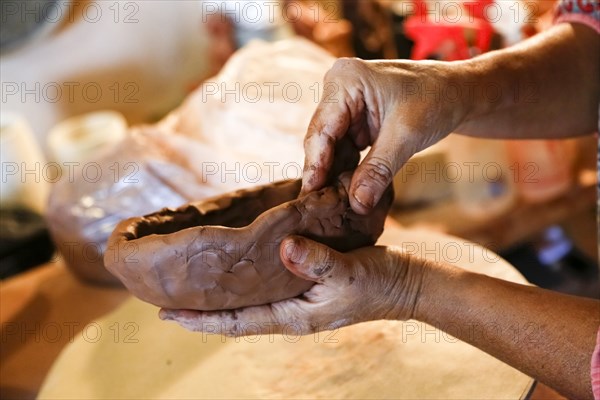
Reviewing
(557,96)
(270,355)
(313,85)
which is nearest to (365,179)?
(270,355)

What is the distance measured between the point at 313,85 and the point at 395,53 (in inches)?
25.1

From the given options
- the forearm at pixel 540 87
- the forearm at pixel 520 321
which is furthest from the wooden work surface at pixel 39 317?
the forearm at pixel 540 87

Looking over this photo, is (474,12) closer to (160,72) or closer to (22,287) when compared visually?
(160,72)

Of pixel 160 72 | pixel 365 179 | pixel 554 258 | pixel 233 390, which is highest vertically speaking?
pixel 365 179

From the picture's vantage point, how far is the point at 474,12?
175cm

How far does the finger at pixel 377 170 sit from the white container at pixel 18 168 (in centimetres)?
114

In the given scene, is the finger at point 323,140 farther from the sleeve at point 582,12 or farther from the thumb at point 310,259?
the sleeve at point 582,12

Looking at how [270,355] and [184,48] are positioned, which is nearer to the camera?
[270,355]

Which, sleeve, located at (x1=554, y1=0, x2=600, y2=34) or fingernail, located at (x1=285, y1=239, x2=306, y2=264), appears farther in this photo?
sleeve, located at (x1=554, y1=0, x2=600, y2=34)

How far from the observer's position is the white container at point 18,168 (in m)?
1.73

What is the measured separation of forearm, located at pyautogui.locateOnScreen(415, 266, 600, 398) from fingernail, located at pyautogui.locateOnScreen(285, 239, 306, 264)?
21cm

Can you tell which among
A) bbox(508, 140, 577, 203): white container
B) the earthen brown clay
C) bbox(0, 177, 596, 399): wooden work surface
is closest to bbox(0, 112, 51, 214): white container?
bbox(0, 177, 596, 399): wooden work surface

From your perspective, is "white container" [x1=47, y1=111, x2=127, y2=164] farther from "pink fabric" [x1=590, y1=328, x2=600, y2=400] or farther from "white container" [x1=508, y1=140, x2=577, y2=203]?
"pink fabric" [x1=590, y1=328, x2=600, y2=400]

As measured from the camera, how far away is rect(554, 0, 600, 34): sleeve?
3.78ft
